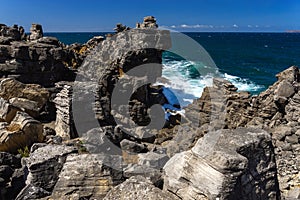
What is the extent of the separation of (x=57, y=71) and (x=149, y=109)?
4.78m

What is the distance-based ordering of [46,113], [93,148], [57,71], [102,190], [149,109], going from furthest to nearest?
1. [149,109]
2. [57,71]
3. [46,113]
4. [93,148]
5. [102,190]

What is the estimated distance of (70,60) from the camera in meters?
17.7

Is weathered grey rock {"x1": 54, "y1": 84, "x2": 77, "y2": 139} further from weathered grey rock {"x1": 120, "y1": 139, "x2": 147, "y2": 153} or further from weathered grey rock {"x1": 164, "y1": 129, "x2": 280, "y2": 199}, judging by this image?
weathered grey rock {"x1": 164, "y1": 129, "x2": 280, "y2": 199}

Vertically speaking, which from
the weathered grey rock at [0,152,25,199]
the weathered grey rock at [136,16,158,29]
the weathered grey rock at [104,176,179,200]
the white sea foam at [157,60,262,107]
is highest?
the weathered grey rock at [136,16,158,29]

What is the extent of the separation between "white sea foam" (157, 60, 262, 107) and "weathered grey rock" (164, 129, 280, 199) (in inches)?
770

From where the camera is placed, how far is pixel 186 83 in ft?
108

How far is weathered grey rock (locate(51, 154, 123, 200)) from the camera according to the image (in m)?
5.14

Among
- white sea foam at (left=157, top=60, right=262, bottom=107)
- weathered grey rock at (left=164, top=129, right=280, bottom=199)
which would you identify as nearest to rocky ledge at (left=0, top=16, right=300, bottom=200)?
weathered grey rock at (left=164, top=129, right=280, bottom=199)

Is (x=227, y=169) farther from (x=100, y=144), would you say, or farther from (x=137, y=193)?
(x=100, y=144)

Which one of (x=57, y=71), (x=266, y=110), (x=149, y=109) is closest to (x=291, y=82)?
(x=266, y=110)

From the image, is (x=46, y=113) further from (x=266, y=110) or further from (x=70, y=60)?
(x=266, y=110)

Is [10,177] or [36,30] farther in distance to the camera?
[36,30]

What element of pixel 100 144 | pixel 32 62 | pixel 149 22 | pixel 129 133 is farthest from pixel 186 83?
pixel 100 144

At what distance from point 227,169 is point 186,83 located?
1149 inches
